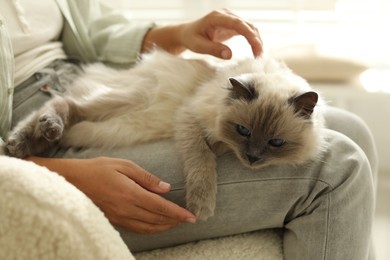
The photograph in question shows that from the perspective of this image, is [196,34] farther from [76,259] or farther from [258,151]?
[76,259]

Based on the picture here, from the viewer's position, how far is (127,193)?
1036 millimetres

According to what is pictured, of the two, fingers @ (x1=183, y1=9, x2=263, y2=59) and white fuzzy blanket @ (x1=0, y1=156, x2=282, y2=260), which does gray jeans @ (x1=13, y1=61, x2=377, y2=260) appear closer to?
white fuzzy blanket @ (x1=0, y1=156, x2=282, y2=260)

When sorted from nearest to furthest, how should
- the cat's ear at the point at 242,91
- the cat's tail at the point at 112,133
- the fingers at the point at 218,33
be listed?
the cat's ear at the point at 242,91 → the cat's tail at the point at 112,133 → the fingers at the point at 218,33

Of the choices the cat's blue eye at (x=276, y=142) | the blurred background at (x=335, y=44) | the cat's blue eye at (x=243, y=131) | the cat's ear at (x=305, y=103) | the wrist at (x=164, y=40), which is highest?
the cat's ear at (x=305, y=103)

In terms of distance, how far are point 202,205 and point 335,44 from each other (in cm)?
135

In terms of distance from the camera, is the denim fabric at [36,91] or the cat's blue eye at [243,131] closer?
the cat's blue eye at [243,131]

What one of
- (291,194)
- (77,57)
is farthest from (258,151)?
(77,57)

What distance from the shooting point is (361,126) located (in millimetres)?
1408

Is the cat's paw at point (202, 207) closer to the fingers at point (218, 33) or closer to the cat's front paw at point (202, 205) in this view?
the cat's front paw at point (202, 205)

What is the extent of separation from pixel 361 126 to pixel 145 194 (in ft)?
2.56

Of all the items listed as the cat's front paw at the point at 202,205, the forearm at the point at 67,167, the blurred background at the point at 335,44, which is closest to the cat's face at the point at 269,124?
the cat's front paw at the point at 202,205

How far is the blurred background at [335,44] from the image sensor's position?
75.9 inches

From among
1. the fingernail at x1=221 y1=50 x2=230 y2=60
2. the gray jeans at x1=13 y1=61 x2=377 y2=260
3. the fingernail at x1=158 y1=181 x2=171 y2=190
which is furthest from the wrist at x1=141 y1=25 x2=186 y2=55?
the fingernail at x1=158 y1=181 x2=171 y2=190

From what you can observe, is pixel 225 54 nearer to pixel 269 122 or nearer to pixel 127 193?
pixel 269 122
